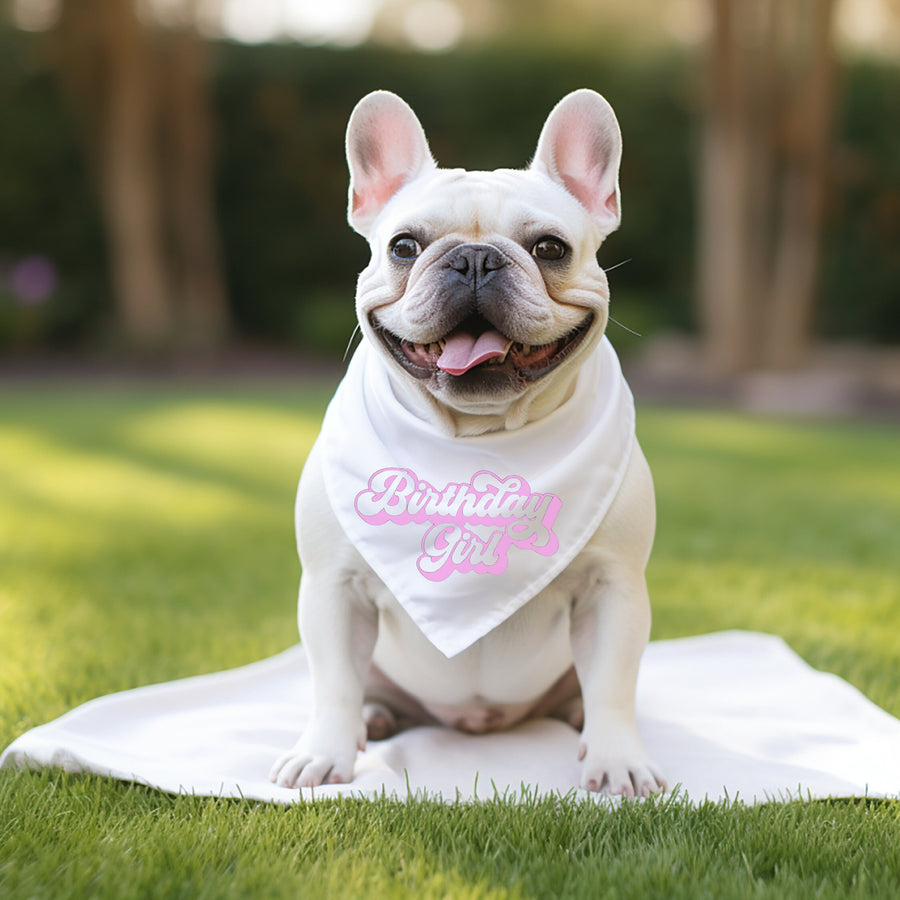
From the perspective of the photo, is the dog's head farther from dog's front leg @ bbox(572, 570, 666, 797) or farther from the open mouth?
dog's front leg @ bbox(572, 570, 666, 797)

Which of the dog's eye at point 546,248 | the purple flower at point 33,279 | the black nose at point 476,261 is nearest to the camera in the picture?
the black nose at point 476,261

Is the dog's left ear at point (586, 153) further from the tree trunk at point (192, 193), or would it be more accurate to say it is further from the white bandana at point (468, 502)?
the tree trunk at point (192, 193)

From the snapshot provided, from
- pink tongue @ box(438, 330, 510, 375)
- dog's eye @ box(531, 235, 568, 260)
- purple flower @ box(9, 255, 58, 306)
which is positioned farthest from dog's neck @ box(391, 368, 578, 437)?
purple flower @ box(9, 255, 58, 306)

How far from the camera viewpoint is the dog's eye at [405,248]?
88.2 inches

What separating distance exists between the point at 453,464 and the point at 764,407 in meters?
8.01

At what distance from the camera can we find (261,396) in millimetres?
10570

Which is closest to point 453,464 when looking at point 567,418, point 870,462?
point 567,418

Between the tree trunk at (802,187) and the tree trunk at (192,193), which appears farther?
the tree trunk at (192,193)

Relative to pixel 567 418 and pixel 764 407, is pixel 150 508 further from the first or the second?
pixel 764 407

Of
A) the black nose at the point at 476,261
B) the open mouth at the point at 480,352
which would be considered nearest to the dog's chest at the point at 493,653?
the open mouth at the point at 480,352

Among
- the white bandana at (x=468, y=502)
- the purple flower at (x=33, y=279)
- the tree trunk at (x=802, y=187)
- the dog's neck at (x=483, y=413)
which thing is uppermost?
the dog's neck at (x=483, y=413)

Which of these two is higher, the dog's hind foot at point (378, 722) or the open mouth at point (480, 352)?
the open mouth at point (480, 352)

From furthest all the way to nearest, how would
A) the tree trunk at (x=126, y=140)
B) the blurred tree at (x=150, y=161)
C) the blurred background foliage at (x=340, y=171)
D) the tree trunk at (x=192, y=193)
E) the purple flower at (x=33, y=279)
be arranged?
1. the blurred background foliage at (x=340, y=171)
2. the purple flower at (x=33, y=279)
3. the tree trunk at (x=192, y=193)
4. the blurred tree at (x=150, y=161)
5. the tree trunk at (x=126, y=140)

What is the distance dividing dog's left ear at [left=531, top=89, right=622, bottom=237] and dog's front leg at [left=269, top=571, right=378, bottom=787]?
102 centimetres
